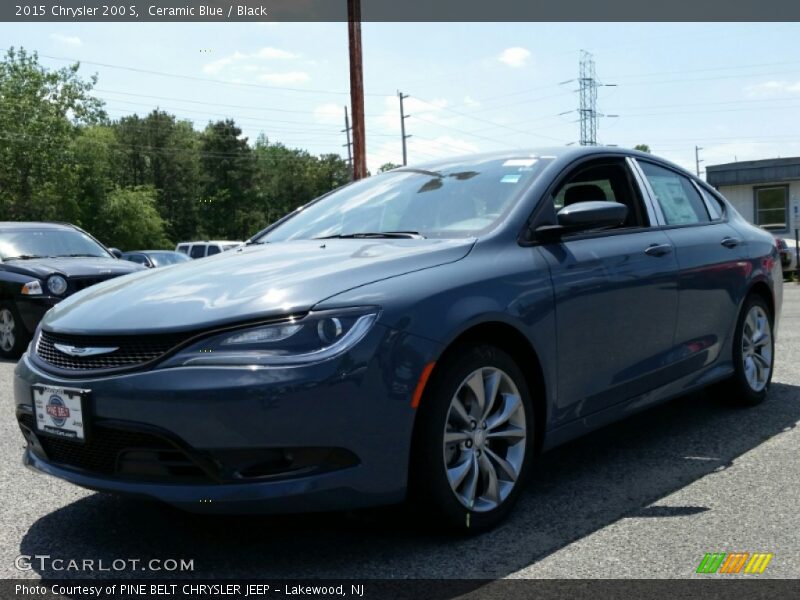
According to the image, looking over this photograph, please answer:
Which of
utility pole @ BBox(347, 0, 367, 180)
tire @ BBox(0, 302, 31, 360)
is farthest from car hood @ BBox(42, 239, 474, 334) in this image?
utility pole @ BBox(347, 0, 367, 180)

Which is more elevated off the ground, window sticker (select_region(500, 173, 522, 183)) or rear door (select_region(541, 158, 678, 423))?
window sticker (select_region(500, 173, 522, 183))

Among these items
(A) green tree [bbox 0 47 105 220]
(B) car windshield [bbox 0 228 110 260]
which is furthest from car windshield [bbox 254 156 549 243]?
(A) green tree [bbox 0 47 105 220]

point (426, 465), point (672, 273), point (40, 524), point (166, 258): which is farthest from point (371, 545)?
point (166, 258)

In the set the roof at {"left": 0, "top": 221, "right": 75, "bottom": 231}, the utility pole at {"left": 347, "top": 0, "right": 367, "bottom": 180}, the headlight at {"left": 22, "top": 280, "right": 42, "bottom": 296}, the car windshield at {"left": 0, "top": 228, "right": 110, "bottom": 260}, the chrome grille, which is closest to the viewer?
the chrome grille

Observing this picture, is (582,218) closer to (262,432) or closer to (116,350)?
(262,432)

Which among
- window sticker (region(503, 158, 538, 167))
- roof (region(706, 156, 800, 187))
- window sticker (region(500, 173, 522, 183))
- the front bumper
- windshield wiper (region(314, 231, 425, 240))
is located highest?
roof (region(706, 156, 800, 187))

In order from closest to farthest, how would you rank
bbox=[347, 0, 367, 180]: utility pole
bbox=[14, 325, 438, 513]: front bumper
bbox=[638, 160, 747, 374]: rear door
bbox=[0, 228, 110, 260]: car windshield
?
bbox=[14, 325, 438, 513]: front bumper, bbox=[638, 160, 747, 374]: rear door, bbox=[0, 228, 110, 260]: car windshield, bbox=[347, 0, 367, 180]: utility pole

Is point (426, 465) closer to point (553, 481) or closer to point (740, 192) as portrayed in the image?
point (553, 481)

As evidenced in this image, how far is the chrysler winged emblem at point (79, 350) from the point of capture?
3020 millimetres

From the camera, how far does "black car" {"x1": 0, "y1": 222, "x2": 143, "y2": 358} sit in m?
9.05

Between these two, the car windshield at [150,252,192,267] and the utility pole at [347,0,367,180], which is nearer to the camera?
the utility pole at [347,0,367,180]

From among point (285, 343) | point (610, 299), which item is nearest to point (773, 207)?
point (610, 299)

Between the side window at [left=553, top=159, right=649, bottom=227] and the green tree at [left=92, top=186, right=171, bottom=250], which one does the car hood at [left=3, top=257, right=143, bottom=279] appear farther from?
the green tree at [left=92, top=186, right=171, bottom=250]

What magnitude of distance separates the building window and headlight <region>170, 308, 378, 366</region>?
110ft
